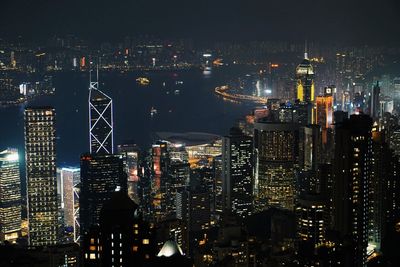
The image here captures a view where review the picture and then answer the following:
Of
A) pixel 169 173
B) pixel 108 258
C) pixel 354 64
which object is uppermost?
pixel 354 64

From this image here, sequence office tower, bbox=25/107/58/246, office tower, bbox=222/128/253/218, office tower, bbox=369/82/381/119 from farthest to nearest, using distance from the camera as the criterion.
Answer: office tower, bbox=369/82/381/119 < office tower, bbox=222/128/253/218 < office tower, bbox=25/107/58/246

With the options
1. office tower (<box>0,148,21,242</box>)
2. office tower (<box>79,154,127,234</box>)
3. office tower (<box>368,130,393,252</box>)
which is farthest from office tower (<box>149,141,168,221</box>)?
office tower (<box>368,130,393,252</box>)

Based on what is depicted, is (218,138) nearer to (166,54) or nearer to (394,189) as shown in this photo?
(166,54)

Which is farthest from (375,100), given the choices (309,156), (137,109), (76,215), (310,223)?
(76,215)

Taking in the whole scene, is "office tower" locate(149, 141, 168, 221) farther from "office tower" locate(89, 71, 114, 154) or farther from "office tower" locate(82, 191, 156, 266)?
"office tower" locate(82, 191, 156, 266)

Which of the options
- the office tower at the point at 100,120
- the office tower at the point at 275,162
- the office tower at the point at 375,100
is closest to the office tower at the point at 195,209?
the office tower at the point at 275,162

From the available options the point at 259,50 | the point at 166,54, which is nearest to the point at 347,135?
the point at 259,50
